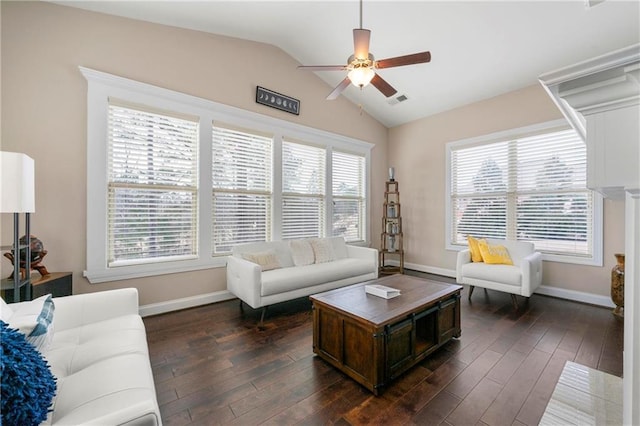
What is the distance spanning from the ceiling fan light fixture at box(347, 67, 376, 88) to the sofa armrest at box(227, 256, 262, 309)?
7.03 feet

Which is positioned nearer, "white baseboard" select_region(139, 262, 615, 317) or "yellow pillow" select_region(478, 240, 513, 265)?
"white baseboard" select_region(139, 262, 615, 317)

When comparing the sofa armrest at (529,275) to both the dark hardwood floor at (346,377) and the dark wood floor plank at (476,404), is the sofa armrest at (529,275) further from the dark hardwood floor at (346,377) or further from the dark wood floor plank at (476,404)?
the dark wood floor plank at (476,404)

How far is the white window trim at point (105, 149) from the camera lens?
9.05ft

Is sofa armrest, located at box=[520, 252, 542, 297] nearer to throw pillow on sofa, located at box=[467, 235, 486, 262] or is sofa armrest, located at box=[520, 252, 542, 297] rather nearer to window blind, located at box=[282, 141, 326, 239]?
throw pillow on sofa, located at box=[467, 235, 486, 262]

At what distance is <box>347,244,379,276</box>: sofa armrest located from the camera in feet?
13.5

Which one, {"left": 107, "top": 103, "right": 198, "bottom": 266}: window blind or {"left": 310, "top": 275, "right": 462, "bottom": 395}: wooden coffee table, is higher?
{"left": 107, "top": 103, "right": 198, "bottom": 266}: window blind

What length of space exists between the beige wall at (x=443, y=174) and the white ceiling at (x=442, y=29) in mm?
336

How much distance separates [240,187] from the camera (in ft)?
12.6

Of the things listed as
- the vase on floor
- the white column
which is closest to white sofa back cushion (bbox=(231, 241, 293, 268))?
the white column

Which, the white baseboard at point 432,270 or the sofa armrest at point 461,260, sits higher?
the sofa armrest at point 461,260

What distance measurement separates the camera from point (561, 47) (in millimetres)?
3170

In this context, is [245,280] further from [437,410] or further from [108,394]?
[437,410]

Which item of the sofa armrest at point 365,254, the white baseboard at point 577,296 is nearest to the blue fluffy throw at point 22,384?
the sofa armrest at point 365,254

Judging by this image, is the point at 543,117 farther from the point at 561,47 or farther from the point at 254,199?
the point at 254,199
